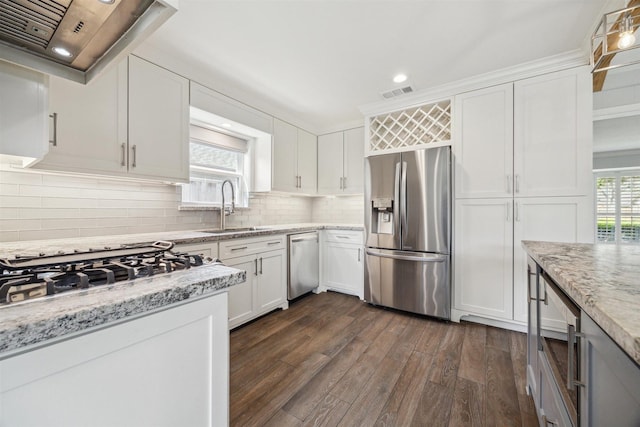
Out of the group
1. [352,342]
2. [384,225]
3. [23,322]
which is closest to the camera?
[23,322]

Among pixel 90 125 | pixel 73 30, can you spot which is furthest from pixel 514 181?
pixel 90 125

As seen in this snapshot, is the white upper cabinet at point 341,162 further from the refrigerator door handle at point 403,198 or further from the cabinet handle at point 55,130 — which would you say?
the cabinet handle at point 55,130

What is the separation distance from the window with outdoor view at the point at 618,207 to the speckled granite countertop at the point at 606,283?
13.5ft

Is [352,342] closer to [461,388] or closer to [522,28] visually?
[461,388]

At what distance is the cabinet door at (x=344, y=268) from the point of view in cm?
318

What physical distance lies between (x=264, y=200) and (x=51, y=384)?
Result: 3.01m

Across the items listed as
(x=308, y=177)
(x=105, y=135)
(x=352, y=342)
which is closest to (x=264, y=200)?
(x=308, y=177)

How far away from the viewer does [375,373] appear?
1.74 meters

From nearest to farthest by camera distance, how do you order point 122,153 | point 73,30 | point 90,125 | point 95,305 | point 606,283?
point 95,305 → point 606,283 → point 73,30 → point 90,125 → point 122,153

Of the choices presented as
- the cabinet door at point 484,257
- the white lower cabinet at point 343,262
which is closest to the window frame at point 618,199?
the cabinet door at point 484,257

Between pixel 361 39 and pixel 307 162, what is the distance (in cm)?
193

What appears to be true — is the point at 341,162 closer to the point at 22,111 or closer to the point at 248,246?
the point at 248,246

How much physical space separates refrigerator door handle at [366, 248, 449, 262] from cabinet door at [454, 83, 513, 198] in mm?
652

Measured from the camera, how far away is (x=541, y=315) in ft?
3.95
